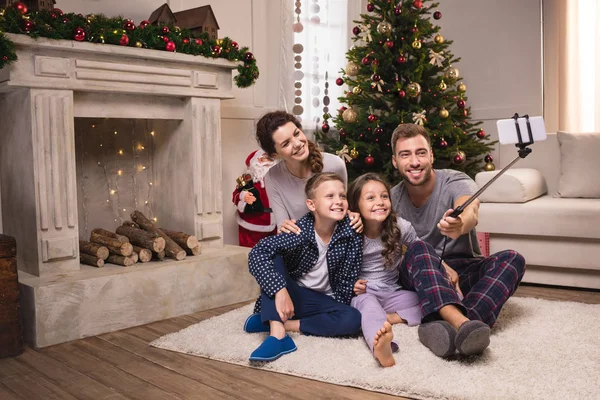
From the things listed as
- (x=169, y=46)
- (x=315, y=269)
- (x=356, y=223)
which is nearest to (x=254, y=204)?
(x=169, y=46)

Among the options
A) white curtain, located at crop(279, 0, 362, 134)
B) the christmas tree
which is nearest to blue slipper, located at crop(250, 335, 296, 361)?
the christmas tree

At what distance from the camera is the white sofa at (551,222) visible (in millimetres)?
2980

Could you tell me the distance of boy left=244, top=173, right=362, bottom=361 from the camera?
85.8 inches

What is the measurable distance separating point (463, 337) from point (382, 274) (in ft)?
1.85

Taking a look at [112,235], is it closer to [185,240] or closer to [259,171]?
[185,240]

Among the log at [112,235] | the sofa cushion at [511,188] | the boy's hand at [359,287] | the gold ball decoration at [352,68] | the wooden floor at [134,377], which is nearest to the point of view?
the wooden floor at [134,377]

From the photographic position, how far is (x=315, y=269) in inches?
92.6

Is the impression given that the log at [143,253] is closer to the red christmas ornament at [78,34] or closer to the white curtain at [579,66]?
the red christmas ornament at [78,34]

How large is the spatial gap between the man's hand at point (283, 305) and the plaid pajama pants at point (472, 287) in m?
0.46

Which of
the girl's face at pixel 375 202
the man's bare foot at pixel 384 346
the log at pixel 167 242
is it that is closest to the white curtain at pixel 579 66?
the girl's face at pixel 375 202

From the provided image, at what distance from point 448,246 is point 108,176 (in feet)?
6.07

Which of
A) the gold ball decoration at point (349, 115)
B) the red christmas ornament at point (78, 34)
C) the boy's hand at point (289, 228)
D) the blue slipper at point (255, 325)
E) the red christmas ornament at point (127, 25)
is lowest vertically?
the blue slipper at point (255, 325)

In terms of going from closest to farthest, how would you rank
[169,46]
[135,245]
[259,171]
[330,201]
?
[330,201], [169,46], [135,245], [259,171]

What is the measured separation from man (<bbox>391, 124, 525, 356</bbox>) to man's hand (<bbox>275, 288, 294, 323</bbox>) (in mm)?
459
